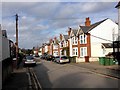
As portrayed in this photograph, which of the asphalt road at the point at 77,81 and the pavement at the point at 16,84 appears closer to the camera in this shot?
the pavement at the point at 16,84

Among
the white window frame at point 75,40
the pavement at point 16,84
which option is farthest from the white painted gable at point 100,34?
the pavement at point 16,84

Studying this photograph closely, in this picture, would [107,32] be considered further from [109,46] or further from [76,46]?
[76,46]

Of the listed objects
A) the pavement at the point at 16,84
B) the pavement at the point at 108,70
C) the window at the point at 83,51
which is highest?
the window at the point at 83,51

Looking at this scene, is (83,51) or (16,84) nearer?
(16,84)

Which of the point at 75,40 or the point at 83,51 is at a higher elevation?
the point at 75,40

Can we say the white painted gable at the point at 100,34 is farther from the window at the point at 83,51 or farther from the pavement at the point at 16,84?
the pavement at the point at 16,84

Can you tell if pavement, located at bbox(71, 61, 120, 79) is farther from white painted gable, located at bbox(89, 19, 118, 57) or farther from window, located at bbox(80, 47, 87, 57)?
window, located at bbox(80, 47, 87, 57)

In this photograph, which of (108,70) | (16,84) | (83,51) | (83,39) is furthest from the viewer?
(83,39)

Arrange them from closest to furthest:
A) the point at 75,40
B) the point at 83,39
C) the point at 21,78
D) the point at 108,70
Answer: the point at 21,78 → the point at 108,70 → the point at 83,39 → the point at 75,40

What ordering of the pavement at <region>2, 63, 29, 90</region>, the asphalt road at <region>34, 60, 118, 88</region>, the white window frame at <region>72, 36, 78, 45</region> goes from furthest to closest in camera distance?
the white window frame at <region>72, 36, 78, 45</region>, the asphalt road at <region>34, 60, 118, 88</region>, the pavement at <region>2, 63, 29, 90</region>

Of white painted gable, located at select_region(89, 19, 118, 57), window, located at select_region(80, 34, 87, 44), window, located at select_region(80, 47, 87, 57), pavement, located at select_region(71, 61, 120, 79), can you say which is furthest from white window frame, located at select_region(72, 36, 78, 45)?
pavement, located at select_region(71, 61, 120, 79)

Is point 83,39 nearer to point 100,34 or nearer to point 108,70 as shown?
point 100,34

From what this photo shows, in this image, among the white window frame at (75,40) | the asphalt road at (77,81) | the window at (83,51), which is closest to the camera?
the asphalt road at (77,81)

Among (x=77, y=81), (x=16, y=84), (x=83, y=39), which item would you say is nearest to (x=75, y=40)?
(x=83, y=39)
